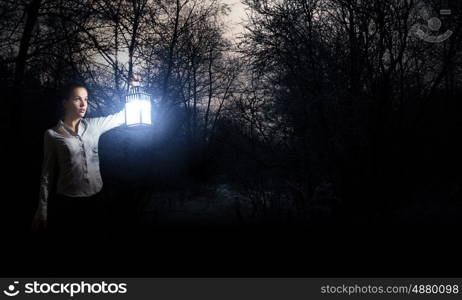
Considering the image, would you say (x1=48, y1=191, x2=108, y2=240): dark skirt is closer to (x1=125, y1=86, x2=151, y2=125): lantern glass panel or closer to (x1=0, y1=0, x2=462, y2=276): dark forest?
(x1=0, y1=0, x2=462, y2=276): dark forest

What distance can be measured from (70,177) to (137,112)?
784 mm

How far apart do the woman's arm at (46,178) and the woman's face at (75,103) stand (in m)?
0.25

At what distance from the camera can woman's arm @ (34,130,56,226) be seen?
2418 mm

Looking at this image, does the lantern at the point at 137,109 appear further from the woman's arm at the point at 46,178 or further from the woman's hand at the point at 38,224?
the woman's hand at the point at 38,224

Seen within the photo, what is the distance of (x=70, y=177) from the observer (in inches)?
97.9

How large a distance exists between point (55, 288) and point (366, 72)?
6.77 m

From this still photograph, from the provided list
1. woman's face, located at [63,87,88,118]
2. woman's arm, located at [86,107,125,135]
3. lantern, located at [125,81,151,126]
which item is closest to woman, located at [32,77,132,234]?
woman's face, located at [63,87,88,118]

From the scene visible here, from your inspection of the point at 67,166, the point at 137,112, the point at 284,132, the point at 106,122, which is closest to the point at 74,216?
the point at 67,166

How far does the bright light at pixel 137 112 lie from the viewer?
2971 mm

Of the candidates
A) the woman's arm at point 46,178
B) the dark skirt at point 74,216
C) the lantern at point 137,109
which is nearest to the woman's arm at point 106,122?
the lantern at point 137,109

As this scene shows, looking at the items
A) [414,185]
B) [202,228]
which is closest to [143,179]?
[202,228]

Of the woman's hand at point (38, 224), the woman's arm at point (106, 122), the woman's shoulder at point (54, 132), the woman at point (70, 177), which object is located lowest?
the woman's hand at point (38, 224)

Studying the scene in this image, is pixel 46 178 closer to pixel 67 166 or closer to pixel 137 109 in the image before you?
pixel 67 166

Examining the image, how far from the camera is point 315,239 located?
12.9 ft
